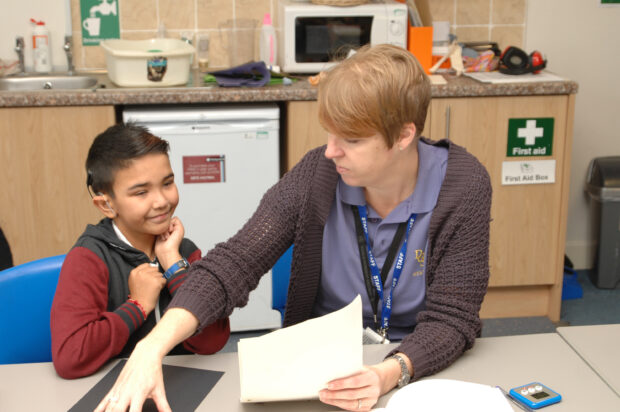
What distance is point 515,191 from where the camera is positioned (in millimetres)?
2957

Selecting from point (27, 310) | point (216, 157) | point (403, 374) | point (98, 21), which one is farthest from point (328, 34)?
point (403, 374)

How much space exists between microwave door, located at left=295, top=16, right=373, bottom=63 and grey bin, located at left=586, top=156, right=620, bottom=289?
125 centimetres

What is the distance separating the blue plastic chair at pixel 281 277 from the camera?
1681 mm

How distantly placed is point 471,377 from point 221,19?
2.49m

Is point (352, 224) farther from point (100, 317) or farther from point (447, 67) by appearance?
point (447, 67)

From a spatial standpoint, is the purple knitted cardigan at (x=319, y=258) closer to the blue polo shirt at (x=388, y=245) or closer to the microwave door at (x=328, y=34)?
the blue polo shirt at (x=388, y=245)

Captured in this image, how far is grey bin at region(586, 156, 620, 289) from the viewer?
3277mm

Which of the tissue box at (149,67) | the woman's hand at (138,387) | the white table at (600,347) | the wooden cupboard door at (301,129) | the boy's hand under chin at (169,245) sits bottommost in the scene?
the white table at (600,347)

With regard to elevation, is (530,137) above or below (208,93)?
below

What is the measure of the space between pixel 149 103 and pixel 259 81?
0.43 metres

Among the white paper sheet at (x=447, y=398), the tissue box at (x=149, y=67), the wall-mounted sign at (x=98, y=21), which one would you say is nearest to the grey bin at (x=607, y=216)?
the tissue box at (x=149, y=67)

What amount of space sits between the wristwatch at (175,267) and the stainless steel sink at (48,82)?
185 centimetres

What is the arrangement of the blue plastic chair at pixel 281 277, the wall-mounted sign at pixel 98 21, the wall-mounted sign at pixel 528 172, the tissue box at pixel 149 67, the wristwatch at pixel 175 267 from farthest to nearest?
the wall-mounted sign at pixel 98 21
the wall-mounted sign at pixel 528 172
the tissue box at pixel 149 67
the blue plastic chair at pixel 281 277
the wristwatch at pixel 175 267

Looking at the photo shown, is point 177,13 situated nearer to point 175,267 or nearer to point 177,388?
point 175,267
